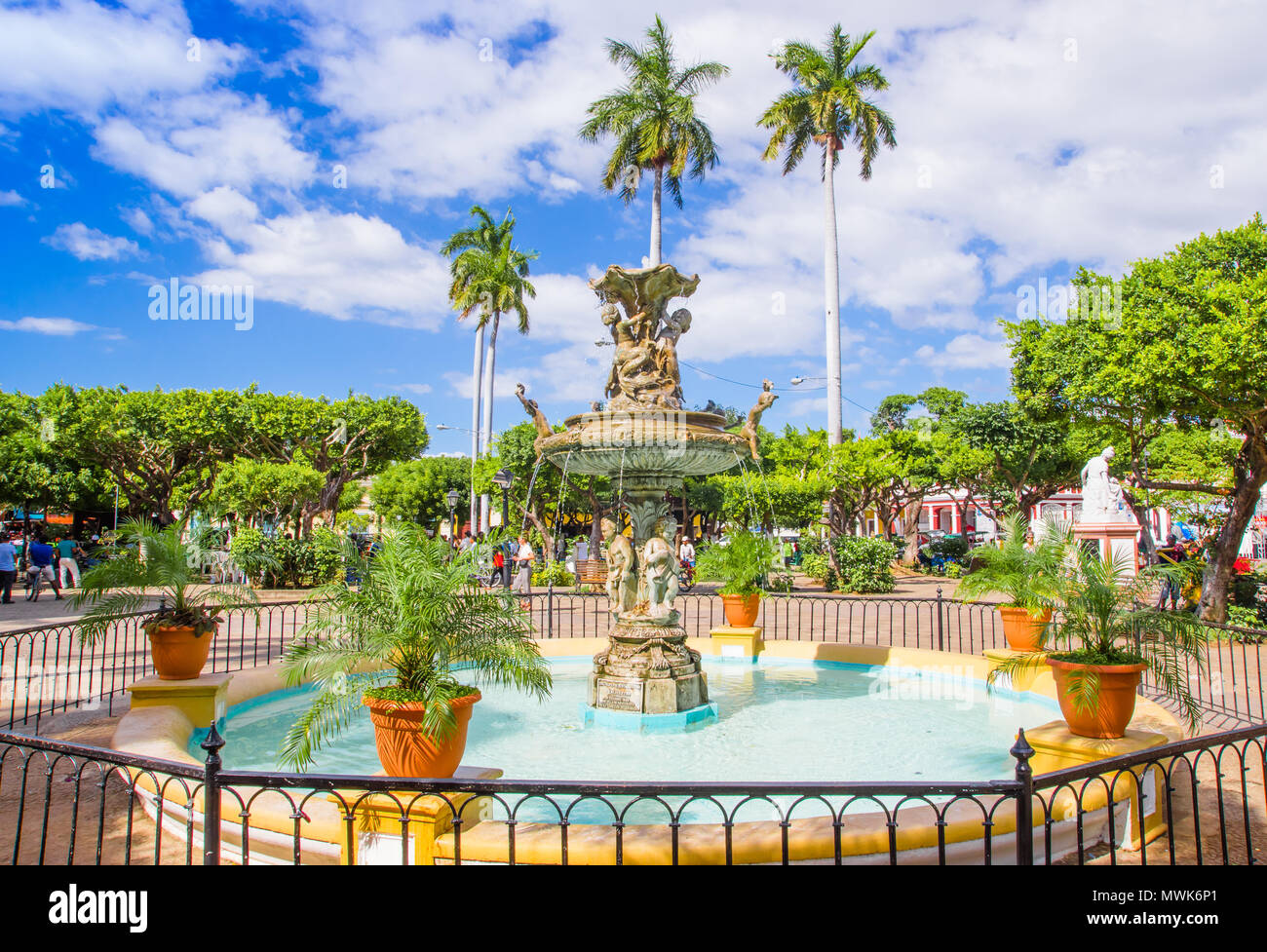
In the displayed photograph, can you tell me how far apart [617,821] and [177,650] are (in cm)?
544

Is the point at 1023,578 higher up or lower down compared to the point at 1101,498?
lower down

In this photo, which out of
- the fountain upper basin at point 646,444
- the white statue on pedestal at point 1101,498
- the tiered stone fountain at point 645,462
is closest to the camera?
the fountain upper basin at point 646,444

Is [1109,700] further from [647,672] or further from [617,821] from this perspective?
[647,672]

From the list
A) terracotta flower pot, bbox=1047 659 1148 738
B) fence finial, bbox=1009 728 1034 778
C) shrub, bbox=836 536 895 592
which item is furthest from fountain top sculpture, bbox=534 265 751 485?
shrub, bbox=836 536 895 592

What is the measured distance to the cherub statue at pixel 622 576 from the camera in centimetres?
835

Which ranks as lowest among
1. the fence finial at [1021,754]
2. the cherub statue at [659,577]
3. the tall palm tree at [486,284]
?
the fence finial at [1021,754]

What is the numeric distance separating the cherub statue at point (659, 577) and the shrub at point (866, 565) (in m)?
16.7

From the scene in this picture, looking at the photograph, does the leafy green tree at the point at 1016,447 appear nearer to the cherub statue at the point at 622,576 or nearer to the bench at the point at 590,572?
the bench at the point at 590,572

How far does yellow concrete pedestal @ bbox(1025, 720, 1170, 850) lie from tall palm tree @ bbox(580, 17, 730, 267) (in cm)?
2476

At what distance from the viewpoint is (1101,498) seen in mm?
18062

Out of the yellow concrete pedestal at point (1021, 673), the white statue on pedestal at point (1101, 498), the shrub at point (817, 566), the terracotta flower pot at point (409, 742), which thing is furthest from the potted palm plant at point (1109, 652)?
the shrub at point (817, 566)

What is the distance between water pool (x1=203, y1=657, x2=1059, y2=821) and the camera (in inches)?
233

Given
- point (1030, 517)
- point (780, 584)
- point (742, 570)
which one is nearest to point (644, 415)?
point (742, 570)

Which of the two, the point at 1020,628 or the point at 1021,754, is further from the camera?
the point at 1020,628
